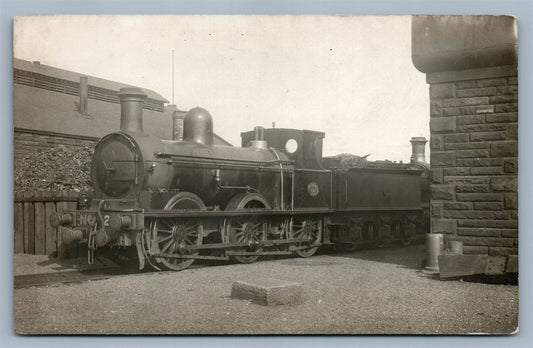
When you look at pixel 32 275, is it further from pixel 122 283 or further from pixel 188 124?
pixel 188 124

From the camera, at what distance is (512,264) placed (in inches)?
299

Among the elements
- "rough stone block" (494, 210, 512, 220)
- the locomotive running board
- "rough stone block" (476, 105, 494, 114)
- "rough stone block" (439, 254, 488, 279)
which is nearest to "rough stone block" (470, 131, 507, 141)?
"rough stone block" (476, 105, 494, 114)

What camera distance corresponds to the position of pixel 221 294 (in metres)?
7.35

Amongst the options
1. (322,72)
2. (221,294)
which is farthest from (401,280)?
(322,72)

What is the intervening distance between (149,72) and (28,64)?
1.56 meters

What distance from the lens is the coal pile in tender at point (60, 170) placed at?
1089 centimetres

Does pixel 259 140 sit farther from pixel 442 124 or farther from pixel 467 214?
pixel 467 214

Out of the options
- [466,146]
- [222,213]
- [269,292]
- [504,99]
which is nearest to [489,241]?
[466,146]

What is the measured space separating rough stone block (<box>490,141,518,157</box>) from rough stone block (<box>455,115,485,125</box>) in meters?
0.40

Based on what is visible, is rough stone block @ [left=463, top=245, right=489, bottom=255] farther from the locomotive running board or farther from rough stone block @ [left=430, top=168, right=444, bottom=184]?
the locomotive running board

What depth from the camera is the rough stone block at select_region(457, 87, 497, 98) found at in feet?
25.8

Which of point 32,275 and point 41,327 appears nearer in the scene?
point 41,327

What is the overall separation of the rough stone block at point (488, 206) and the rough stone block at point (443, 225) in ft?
1.30

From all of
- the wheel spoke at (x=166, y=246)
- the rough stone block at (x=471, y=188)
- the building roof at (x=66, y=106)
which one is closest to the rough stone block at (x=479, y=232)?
the rough stone block at (x=471, y=188)
